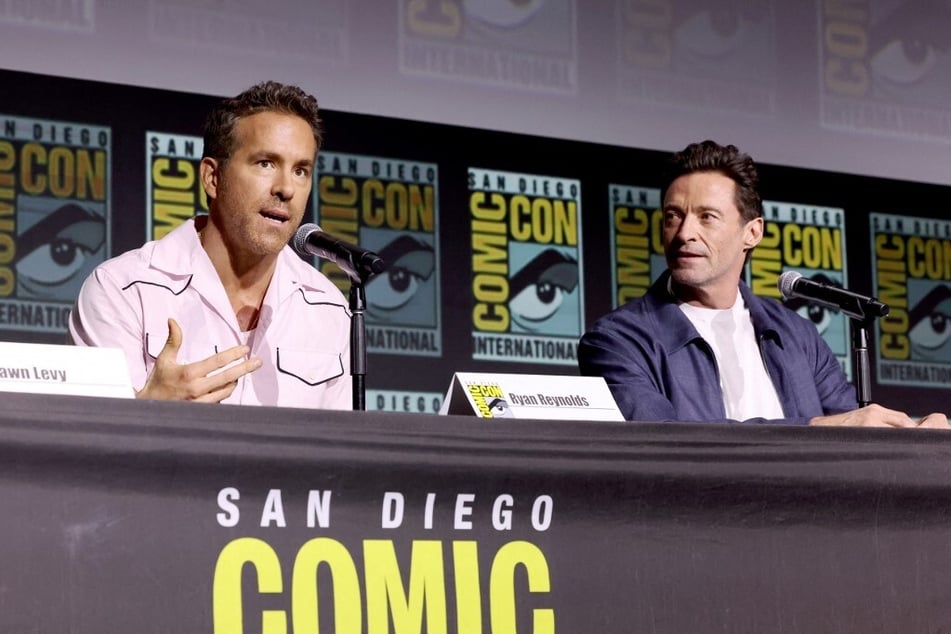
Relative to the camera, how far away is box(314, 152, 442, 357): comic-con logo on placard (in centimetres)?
429

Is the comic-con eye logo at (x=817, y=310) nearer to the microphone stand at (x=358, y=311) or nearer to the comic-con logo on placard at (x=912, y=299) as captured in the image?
the comic-con logo on placard at (x=912, y=299)

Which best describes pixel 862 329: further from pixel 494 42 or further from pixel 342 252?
pixel 494 42

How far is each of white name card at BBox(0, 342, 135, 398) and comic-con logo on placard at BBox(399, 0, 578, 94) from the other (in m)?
2.66

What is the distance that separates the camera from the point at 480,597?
203cm

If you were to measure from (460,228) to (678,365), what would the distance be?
4.71 ft

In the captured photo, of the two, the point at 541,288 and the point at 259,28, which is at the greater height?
the point at 259,28

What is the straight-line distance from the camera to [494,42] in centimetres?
454

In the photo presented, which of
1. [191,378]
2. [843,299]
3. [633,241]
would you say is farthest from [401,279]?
[191,378]

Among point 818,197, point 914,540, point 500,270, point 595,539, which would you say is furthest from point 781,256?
point 595,539

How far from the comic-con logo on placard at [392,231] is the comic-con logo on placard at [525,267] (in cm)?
15

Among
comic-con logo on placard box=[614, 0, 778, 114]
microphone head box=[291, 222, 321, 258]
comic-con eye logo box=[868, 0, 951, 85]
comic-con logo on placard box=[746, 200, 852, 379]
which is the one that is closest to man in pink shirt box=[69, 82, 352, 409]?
microphone head box=[291, 222, 321, 258]

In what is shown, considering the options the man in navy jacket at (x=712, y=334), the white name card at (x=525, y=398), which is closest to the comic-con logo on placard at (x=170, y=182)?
the man in navy jacket at (x=712, y=334)

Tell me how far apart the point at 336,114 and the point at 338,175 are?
0.63 ft

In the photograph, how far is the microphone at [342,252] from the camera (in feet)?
7.98
